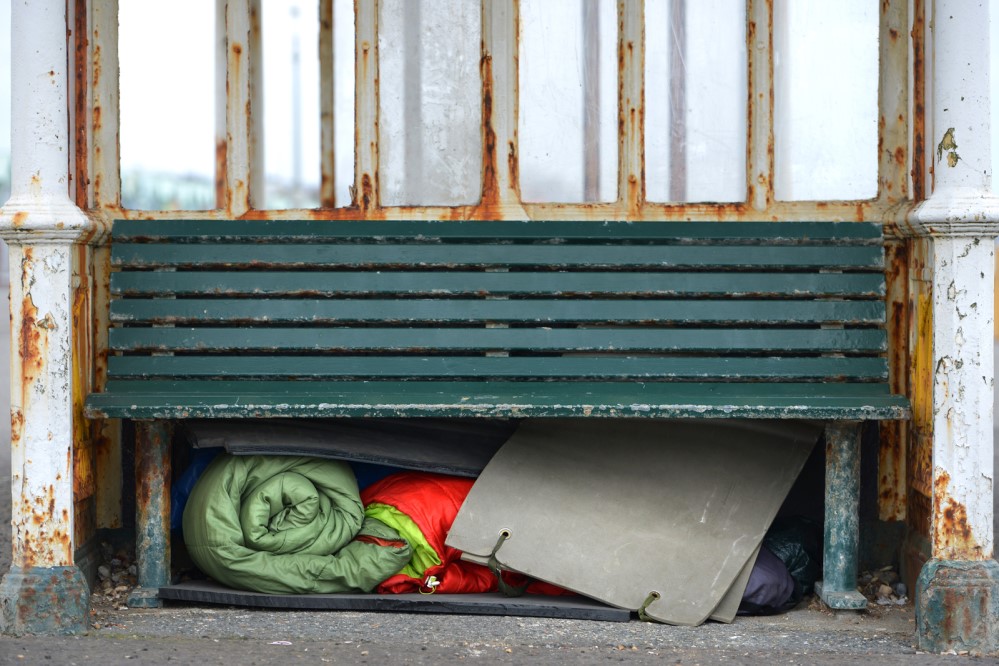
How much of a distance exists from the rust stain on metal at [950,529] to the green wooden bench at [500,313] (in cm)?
43

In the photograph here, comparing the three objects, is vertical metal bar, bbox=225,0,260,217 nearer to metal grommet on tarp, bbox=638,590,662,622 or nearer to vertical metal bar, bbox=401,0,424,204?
vertical metal bar, bbox=401,0,424,204

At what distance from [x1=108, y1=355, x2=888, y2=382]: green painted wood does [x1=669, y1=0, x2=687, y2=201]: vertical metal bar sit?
81 centimetres

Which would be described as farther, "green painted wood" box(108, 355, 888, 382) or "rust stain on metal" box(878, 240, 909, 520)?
"rust stain on metal" box(878, 240, 909, 520)

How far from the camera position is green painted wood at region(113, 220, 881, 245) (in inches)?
202

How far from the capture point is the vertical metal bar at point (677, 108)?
5.39 metres

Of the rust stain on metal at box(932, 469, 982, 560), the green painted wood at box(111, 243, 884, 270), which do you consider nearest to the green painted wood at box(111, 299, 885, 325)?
the green painted wood at box(111, 243, 884, 270)

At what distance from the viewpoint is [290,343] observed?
5.09 m

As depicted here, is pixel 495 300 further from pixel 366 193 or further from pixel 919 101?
pixel 919 101


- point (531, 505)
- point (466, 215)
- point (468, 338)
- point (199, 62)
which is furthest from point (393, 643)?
point (199, 62)

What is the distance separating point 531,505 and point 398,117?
1750 mm

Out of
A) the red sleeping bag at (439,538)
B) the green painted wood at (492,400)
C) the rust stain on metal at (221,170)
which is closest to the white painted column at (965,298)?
the green painted wood at (492,400)

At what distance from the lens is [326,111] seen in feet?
20.6

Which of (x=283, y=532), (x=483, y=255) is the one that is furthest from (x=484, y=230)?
(x=283, y=532)

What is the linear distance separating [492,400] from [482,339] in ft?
0.90
